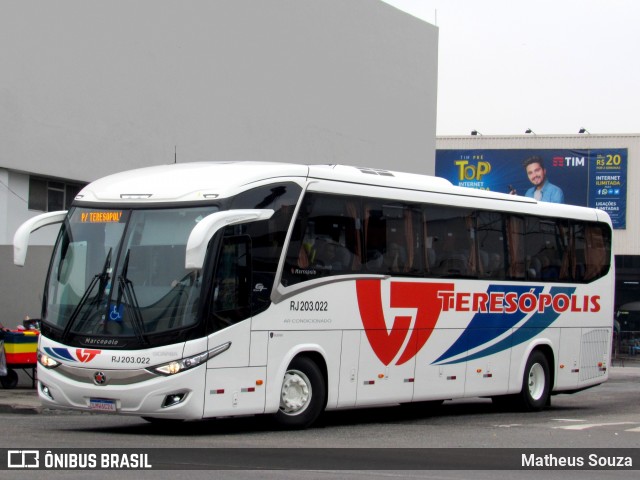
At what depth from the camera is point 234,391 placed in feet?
45.4

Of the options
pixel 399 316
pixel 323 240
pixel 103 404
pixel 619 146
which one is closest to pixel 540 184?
pixel 619 146

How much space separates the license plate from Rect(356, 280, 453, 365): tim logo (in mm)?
4072

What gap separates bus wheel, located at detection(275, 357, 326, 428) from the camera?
14734 mm

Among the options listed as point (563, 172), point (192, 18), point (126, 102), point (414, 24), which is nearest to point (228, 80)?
point (192, 18)

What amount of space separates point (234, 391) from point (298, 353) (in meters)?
1.41

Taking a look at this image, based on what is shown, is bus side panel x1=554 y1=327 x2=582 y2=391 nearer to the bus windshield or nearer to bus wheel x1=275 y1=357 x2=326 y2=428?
bus wheel x1=275 y1=357 x2=326 y2=428

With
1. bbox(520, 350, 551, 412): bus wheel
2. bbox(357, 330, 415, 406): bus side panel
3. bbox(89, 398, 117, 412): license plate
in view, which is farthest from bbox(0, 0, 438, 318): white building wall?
bbox(89, 398, 117, 412): license plate

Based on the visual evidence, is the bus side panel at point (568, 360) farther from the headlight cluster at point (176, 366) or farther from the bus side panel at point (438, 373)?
the headlight cluster at point (176, 366)

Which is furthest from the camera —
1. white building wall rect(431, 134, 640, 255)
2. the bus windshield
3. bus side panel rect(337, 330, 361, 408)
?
white building wall rect(431, 134, 640, 255)

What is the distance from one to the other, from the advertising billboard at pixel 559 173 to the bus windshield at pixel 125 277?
4851 centimetres

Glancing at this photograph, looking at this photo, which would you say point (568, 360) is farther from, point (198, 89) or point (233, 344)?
point (198, 89)

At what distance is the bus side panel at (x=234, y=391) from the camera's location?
1351cm

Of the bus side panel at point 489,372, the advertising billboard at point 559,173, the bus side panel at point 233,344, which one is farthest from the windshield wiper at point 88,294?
the advertising billboard at point 559,173

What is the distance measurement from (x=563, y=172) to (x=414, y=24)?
17523mm
